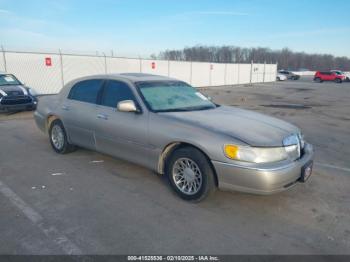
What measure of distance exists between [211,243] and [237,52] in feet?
341

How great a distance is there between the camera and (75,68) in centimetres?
2092

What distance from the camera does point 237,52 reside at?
100812 mm

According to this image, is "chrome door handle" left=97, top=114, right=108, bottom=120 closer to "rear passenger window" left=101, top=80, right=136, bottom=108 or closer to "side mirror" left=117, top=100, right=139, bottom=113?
"rear passenger window" left=101, top=80, right=136, bottom=108

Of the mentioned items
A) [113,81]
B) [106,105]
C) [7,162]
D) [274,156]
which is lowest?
[7,162]

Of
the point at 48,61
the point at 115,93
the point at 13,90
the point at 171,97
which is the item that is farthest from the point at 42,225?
the point at 48,61

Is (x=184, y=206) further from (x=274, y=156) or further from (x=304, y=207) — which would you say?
(x=304, y=207)

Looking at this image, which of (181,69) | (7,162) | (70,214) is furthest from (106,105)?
(181,69)

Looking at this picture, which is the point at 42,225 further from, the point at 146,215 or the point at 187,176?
the point at 187,176

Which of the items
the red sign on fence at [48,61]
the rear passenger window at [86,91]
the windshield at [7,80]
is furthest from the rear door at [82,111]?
the red sign on fence at [48,61]

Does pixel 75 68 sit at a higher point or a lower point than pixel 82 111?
higher

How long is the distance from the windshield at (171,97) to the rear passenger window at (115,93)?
0.65 ft

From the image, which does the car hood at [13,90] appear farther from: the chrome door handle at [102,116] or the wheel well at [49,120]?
the chrome door handle at [102,116]

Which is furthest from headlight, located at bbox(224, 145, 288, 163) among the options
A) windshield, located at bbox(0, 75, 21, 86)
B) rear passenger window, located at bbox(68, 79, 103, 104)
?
windshield, located at bbox(0, 75, 21, 86)

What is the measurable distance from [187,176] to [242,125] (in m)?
0.96
